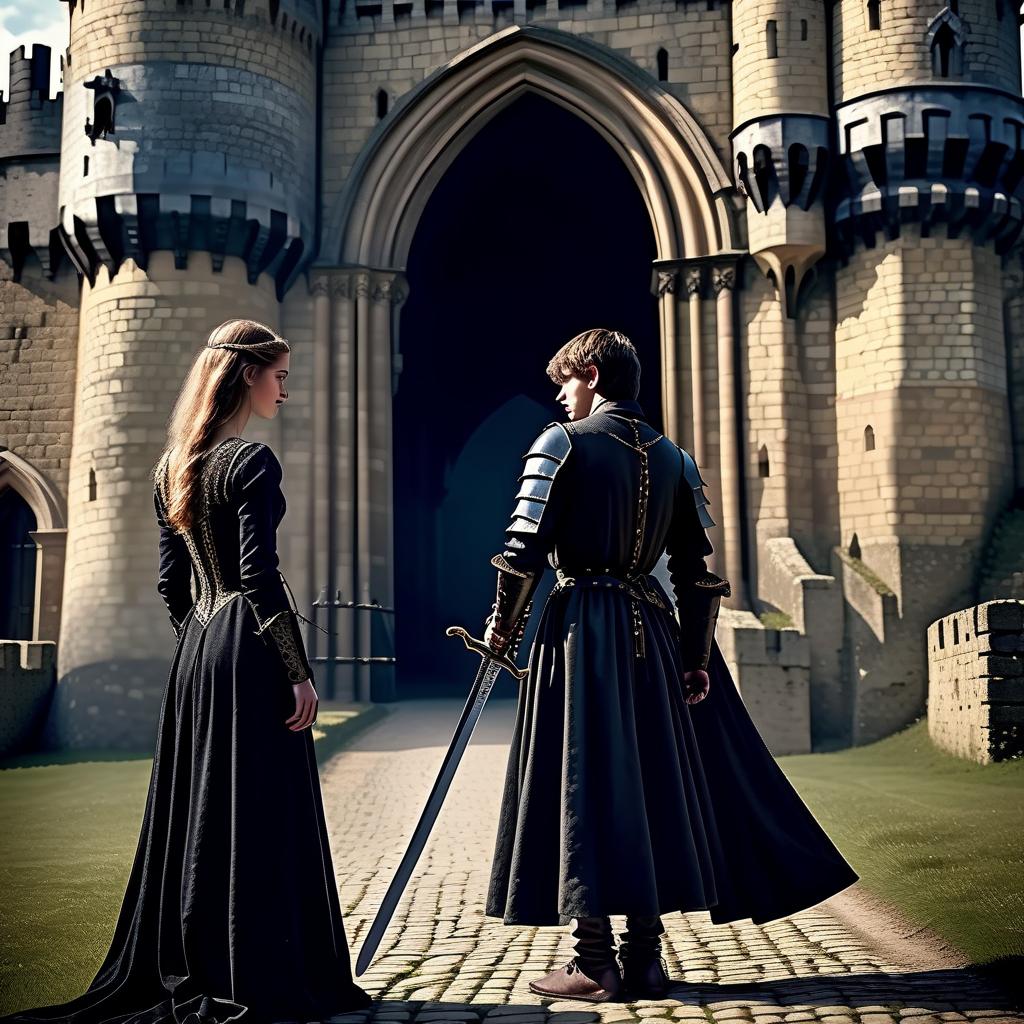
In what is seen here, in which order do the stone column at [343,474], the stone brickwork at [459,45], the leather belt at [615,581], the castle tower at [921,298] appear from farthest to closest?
1. the stone brickwork at [459,45]
2. the stone column at [343,474]
3. the castle tower at [921,298]
4. the leather belt at [615,581]

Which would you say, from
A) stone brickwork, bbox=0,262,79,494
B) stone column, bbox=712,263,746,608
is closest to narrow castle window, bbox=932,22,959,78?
stone column, bbox=712,263,746,608

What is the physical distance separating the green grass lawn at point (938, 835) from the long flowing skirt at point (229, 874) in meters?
2.26

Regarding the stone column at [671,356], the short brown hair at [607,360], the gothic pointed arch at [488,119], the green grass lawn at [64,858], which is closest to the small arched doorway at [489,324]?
the gothic pointed arch at [488,119]

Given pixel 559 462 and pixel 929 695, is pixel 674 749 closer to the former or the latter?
pixel 559 462

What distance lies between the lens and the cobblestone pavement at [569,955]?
13.1 ft

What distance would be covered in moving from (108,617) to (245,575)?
42.5ft

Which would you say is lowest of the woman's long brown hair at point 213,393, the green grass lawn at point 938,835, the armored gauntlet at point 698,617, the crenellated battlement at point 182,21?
the green grass lawn at point 938,835

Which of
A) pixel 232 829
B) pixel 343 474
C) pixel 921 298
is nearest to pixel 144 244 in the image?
pixel 343 474

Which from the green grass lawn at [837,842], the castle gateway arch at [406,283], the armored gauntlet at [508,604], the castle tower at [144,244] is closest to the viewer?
the armored gauntlet at [508,604]

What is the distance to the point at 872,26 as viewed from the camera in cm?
1661

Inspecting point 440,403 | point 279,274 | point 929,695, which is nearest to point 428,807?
point 929,695

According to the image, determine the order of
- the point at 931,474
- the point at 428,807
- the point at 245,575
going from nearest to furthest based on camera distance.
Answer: the point at 245,575
the point at 428,807
the point at 931,474

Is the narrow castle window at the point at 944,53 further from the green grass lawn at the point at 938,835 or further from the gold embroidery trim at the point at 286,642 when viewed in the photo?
the gold embroidery trim at the point at 286,642

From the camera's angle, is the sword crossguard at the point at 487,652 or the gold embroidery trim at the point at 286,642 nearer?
the gold embroidery trim at the point at 286,642
